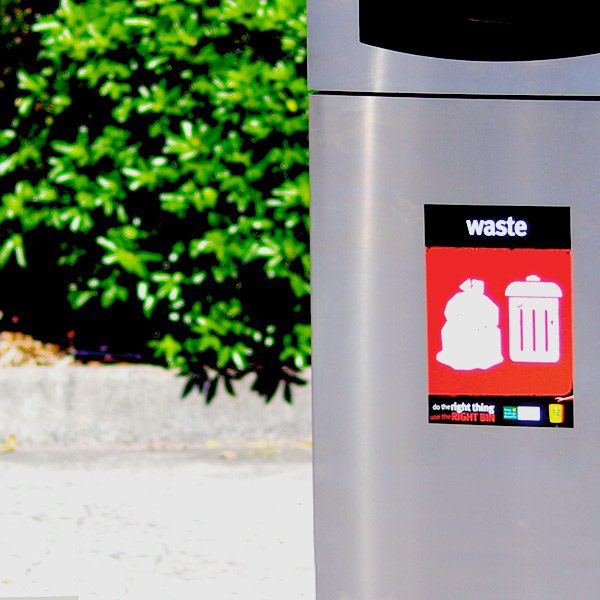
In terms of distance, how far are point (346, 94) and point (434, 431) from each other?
78cm

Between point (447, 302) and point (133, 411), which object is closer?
point (447, 302)

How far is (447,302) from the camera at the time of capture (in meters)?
2.78

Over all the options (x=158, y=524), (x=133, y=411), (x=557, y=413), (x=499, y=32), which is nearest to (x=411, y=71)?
(x=499, y=32)

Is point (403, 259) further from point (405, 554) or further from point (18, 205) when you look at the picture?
point (18, 205)

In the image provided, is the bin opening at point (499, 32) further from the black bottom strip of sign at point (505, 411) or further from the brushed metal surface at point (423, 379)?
the black bottom strip of sign at point (505, 411)

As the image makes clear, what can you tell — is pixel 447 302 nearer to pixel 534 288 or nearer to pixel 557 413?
pixel 534 288

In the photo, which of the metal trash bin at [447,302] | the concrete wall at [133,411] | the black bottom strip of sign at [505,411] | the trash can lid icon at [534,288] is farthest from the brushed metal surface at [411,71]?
the concrete wall at [133,411]

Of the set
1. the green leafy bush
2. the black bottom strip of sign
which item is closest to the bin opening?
the black bottom strip of sign

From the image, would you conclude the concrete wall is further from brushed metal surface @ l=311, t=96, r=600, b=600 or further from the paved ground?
brushed metal surface @ l=311, t=96, r=600, b=600

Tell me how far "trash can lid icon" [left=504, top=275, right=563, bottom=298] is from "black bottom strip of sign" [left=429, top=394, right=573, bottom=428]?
0.23m

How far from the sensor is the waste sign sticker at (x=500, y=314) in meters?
2.74

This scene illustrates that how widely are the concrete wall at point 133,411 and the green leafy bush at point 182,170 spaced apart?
0.32 feet

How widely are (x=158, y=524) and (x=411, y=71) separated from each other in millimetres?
2336

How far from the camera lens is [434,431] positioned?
2.83m
